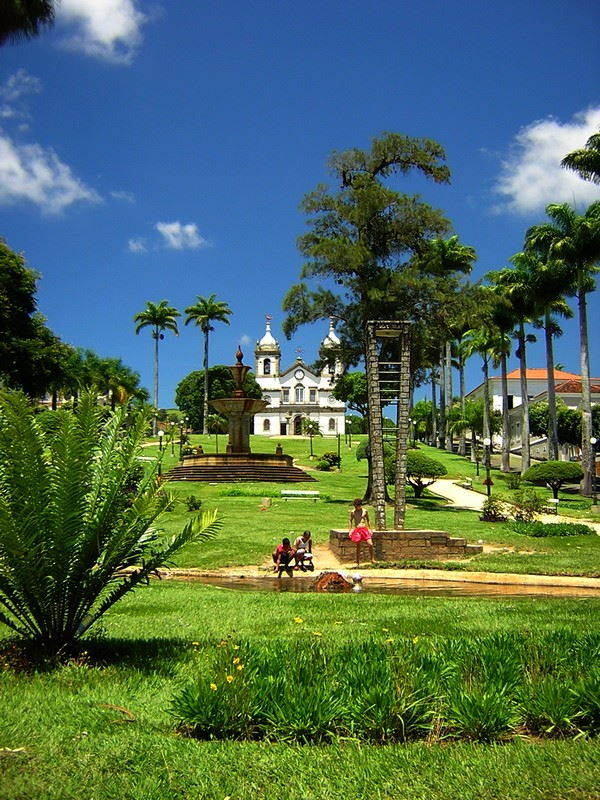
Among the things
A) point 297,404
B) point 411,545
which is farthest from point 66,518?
point 297,404

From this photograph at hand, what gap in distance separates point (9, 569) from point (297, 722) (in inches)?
112

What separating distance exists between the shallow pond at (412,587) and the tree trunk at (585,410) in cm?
2530

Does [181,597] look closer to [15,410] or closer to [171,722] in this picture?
[15,410]

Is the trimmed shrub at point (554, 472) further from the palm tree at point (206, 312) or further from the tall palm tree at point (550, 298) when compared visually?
the palm tree at point (206, 312)

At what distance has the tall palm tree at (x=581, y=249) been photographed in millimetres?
38500

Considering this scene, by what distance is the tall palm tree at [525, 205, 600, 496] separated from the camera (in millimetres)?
38500

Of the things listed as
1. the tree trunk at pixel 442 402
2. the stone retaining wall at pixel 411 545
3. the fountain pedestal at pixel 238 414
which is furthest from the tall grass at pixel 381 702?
the tree trunk at pixel 442 402

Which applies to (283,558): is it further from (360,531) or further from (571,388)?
(571,388)

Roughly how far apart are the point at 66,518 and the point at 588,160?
35686 millimetres

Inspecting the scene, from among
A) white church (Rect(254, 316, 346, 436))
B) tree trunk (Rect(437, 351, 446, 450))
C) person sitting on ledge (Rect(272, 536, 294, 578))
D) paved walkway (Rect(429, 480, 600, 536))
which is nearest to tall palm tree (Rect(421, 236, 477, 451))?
tree trunk (Rect(437, 351, 446, 450))

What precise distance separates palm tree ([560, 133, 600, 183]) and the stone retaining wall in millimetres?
26108

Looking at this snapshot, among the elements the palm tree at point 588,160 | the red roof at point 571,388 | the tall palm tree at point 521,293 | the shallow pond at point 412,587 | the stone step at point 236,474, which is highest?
the palm tree at point 588,160

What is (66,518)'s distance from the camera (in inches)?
235

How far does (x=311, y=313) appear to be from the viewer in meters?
28.9
